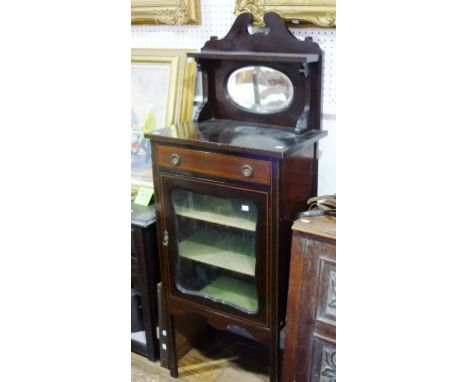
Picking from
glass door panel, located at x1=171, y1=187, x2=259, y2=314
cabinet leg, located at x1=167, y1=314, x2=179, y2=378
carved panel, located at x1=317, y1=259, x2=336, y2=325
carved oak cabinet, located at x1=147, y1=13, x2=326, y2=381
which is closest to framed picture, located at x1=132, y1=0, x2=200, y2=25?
carved oak cabinet, located at x1=147, y1=13, x2=326, y2=381

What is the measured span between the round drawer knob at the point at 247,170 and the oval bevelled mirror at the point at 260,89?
351mm

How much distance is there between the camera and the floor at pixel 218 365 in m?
1.96

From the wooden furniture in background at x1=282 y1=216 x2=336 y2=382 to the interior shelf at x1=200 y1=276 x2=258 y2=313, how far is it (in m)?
0.20

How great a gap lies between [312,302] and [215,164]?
533mm

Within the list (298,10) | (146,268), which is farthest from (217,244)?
(298,10)

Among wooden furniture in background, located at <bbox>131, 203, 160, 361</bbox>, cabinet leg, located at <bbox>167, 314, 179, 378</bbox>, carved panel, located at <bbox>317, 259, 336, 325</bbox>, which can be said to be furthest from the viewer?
cabinet leg, located at <bbox>167, 314, 179, 378</bbox>

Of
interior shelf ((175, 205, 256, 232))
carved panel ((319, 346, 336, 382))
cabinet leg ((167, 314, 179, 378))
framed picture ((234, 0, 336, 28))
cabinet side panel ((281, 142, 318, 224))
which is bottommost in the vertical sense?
cabinet leg ((167, 314, 179, 378))

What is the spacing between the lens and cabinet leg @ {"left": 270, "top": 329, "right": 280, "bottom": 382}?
1.64 m

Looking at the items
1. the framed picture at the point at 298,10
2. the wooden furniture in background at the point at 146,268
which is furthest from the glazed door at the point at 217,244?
the framed picture at the point at 298,10

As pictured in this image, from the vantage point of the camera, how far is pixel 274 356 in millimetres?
1668

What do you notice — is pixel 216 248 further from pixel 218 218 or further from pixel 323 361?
pixel 323 361

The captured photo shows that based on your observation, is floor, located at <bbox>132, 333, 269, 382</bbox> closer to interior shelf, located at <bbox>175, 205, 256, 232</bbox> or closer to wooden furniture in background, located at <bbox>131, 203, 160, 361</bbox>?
wooden furniture in background, located at <bbox>131, 203, 160, 361</bbox>
